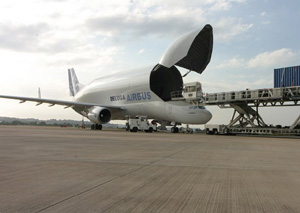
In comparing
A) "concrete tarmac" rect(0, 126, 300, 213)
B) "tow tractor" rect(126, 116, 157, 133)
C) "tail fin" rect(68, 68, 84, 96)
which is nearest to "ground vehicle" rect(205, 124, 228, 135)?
"tow tractor" rect(126, 116, 157, 133)

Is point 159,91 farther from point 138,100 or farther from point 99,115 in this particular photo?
point 99,115

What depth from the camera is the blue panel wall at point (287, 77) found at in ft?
74.2

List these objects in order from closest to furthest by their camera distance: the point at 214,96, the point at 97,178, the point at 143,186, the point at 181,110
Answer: the point at 143,186
the point at 97,178
the point at 214,96
the point at 181,110

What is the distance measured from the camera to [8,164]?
6.46 m

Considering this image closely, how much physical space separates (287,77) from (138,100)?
640 inches

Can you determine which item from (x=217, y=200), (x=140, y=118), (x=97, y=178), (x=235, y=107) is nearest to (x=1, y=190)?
(x=97, y=178)

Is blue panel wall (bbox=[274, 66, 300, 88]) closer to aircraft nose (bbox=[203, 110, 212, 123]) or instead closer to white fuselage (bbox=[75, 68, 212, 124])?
aircraft nose (bbox=[203, 110, 212, 123])

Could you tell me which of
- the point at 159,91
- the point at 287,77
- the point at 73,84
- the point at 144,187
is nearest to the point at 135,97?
the point at 159,91

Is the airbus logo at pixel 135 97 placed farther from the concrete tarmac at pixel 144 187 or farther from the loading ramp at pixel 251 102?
the concrete tarmac at pixel 144 187

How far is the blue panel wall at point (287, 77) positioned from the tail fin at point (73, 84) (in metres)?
34.7

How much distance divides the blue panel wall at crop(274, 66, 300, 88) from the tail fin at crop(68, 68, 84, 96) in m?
34.7

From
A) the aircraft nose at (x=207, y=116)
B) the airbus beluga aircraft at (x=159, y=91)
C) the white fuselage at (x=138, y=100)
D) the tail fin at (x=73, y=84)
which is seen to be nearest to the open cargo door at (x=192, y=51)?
the airbus beluga aircraft at (x=159, y=91)

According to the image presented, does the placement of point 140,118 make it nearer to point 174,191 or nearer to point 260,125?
point 260,125

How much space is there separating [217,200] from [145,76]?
29.8 metres
